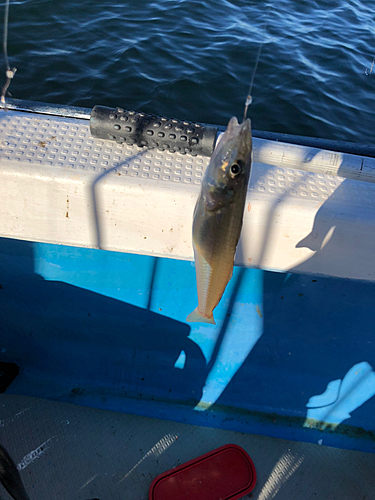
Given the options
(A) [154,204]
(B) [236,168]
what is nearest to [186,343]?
(A) [154,204]

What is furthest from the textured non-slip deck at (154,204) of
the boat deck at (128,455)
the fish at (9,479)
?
the boat deck at (128,455)

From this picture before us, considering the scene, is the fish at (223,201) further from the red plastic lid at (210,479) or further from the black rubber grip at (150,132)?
the red plastic lid at (210,479)

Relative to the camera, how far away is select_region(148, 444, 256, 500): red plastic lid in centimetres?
255

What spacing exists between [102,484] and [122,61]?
726cm

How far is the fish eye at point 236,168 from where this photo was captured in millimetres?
1510

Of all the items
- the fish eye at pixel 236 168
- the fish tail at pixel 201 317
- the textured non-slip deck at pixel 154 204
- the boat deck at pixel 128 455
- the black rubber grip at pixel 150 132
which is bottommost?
the boat deck at pixel 128 455

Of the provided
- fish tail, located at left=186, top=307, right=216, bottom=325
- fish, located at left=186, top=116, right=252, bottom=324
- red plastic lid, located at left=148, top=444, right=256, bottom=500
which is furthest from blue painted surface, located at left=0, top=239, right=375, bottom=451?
fish, located at left=186, top=116, right=252, bottom=324

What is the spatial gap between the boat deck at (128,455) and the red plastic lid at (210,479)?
0.20 ft

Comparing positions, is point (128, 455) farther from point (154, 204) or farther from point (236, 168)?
point (236, 168)

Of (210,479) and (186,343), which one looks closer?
(210,479)

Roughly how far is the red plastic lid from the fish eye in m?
2.29

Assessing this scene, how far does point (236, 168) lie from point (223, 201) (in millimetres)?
151

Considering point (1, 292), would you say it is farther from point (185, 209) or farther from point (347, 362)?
point (347, 362)

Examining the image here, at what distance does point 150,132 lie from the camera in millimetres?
2174
